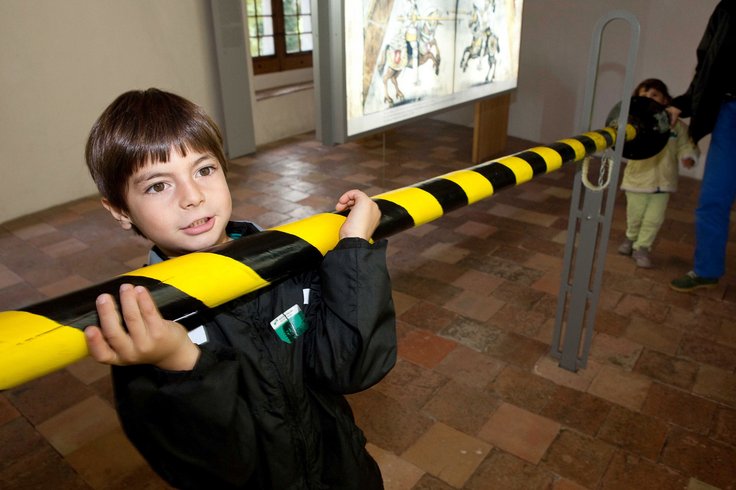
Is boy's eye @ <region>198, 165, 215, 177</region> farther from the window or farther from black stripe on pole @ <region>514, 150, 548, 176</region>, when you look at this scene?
the window

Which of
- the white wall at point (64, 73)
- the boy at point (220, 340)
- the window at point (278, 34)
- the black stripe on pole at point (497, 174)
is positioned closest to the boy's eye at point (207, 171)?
the boy at point (220, 340)

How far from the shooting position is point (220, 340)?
0.97 metres

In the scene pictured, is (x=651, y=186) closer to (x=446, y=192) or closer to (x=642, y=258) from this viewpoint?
(x=642, y=258)

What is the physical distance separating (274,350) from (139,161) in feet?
1.32

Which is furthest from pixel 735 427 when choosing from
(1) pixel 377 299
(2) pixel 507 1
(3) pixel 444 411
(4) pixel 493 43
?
(2) pixel 507 1

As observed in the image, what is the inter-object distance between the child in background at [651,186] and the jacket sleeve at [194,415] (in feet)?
11.2

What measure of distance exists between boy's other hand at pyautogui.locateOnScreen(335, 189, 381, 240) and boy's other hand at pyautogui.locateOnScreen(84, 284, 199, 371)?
1.23 feet

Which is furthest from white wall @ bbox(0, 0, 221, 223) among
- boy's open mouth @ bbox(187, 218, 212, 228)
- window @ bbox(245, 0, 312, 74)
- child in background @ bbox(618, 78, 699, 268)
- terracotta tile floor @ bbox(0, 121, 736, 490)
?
boy's open mouth @ bbox(187, 218, 212, 228)

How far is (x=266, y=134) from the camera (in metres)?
7.05

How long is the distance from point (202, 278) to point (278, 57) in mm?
7790

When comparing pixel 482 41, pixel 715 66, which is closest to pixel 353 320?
Result: pixel 715 66

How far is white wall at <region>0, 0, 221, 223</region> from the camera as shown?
4.50 meters

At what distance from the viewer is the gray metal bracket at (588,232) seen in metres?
2.11

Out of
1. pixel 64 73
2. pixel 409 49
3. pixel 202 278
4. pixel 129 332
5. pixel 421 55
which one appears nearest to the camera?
pixel 129 332
